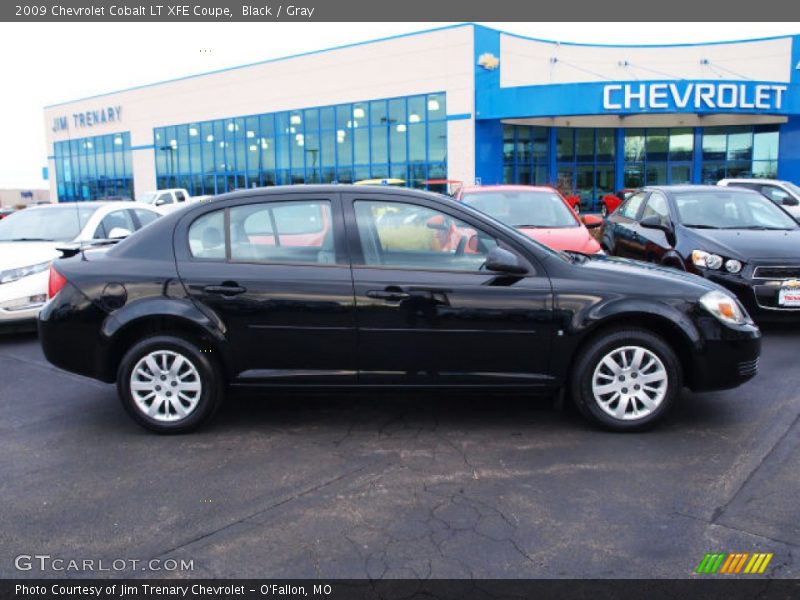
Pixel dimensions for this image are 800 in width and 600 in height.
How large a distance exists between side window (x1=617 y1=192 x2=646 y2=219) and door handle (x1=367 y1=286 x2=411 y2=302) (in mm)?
5899

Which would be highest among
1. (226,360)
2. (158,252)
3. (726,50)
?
(726,50)

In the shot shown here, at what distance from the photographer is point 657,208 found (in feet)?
27.9

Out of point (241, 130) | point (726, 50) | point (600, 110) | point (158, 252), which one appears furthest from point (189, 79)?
point (158, 252)

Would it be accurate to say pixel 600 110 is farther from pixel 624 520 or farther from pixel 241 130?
pixel 624 520

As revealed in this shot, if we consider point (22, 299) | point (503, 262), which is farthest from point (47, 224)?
point (503, 262)

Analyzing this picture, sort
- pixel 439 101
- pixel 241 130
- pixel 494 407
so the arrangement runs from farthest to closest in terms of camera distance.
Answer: pixel 241 130
pixel 439 101
pixel 494 407

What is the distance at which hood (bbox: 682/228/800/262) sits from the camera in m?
6.86

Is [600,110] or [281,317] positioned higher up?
[600,110]

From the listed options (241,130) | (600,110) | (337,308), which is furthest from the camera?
(241,130)

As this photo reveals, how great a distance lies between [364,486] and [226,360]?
136 cm

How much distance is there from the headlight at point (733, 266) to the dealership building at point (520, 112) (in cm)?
2083

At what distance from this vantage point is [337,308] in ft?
14.2

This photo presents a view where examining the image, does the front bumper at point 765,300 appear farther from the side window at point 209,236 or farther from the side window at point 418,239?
the side window at point 209,236

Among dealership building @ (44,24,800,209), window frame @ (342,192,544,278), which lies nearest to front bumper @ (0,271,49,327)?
window frame @ (342,192,544,278)
